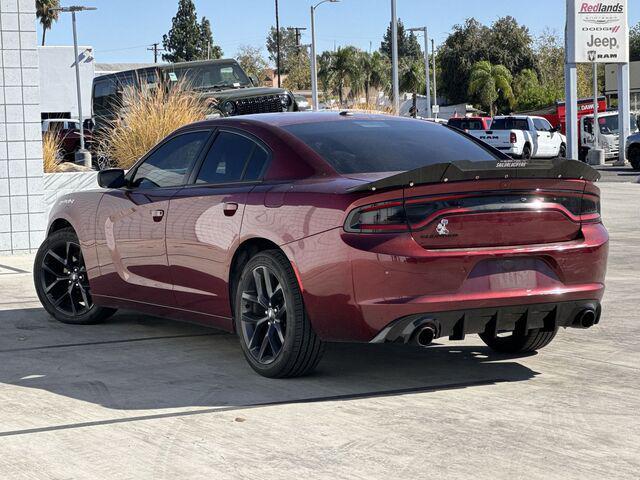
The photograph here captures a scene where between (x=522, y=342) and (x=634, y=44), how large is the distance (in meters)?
104

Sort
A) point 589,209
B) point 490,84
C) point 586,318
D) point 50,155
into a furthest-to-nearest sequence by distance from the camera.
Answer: point 490,84, point 50,155, point 589,209, point 586,318

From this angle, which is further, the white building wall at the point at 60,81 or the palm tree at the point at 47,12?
the palm tree at the point at 47,12

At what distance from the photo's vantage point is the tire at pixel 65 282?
336 inches

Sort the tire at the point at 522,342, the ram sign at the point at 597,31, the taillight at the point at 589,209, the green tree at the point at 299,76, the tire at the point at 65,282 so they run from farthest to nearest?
1. the green tree at the point at 299,76
2. the ram sign at the point at 597,31
3. the tire at the point at 65,282
4. the tire at the point at 522,342
5. the taillight at the point at 589,209

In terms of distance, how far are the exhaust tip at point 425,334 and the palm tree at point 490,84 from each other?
272ft

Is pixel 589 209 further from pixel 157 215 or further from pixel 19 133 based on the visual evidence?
pixel 19 133

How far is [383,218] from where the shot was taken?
19.0 ft

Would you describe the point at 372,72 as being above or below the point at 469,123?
above

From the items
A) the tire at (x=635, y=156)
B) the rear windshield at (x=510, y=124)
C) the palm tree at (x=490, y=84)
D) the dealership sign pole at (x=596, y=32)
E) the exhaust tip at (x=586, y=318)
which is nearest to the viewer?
the exhaust tip at (x=586, y=318)

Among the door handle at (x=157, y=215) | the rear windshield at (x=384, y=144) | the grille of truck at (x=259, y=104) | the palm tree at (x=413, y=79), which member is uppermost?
the palm tree at (x=413, y=79)

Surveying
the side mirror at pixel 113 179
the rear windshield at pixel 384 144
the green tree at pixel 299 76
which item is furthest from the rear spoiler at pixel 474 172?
the green tree at pixel 299 76

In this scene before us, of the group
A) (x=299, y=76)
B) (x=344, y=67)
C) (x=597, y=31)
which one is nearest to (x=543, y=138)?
(x=597, y=31)

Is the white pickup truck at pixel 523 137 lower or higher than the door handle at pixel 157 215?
higher

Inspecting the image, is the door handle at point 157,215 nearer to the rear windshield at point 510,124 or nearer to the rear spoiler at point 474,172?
the rear spoiler at point 474,172
